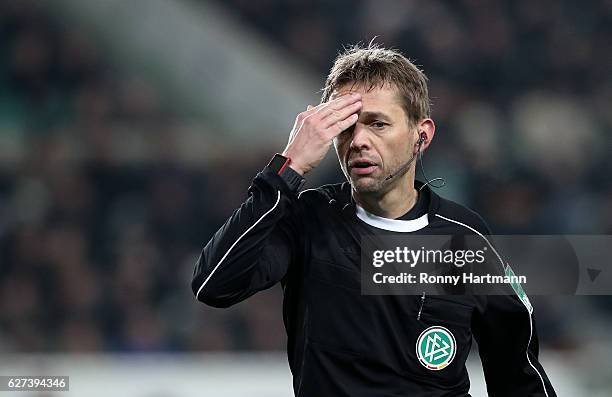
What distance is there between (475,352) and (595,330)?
0.87 meters

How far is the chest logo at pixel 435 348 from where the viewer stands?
7.31 ft

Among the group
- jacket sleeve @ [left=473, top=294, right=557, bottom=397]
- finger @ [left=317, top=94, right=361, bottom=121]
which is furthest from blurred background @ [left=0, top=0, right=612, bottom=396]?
finger @ [left=317, top=94, right=361, bottom=121]

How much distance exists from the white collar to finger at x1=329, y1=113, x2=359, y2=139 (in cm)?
26

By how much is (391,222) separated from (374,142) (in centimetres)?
22

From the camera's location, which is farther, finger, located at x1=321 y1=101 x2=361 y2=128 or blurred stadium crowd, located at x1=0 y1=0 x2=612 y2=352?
blurred stadium crowd, located at x1=0 y1=0 x2=612 y2=352

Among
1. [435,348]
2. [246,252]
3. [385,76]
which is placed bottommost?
[435,348]

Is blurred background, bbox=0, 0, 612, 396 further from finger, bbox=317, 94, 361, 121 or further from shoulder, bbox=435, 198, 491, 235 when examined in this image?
finger, bbox=317, 94, 361, 121

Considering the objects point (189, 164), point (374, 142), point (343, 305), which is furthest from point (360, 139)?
→ point (189, 164)

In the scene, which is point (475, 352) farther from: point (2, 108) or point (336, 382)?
point (2, 108)

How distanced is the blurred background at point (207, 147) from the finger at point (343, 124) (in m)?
2.58

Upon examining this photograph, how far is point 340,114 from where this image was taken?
2.26 meters

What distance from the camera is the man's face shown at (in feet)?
7.54

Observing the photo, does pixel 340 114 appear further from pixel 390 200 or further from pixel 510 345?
pixel 510 345

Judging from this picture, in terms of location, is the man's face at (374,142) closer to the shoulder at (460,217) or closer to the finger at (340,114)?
the finger at (340,114)
